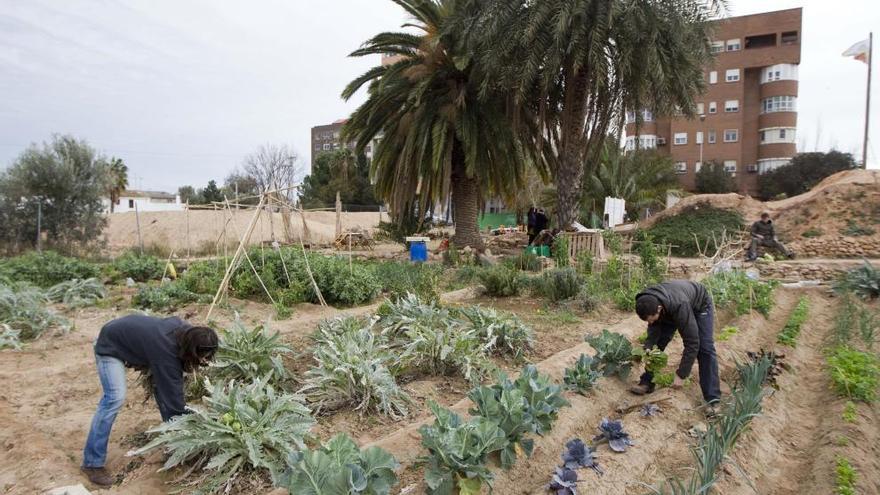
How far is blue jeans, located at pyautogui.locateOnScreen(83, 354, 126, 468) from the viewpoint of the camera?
3.36 m

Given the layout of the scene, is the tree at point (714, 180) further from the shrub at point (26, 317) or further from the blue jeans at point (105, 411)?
the blue jeans at point (105, 411)

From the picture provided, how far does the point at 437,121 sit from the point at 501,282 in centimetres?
723

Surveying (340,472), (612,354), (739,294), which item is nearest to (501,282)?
(739,294)

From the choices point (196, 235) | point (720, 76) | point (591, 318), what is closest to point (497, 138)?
point (591, 318)

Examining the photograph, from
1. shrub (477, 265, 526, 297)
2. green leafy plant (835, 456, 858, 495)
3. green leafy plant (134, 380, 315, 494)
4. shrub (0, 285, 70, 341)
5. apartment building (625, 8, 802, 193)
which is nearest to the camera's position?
green leafy plant (134, 380, 315, 494)

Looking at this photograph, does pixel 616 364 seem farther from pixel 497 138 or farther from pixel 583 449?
pixel 497 138

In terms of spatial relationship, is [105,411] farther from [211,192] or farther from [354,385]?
[211,192]

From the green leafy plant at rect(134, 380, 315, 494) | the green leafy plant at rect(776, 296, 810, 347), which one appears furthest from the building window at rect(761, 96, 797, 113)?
the green leafy plant at rect(134, 380, 315, 494)

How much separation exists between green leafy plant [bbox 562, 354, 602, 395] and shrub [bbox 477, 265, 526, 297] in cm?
427

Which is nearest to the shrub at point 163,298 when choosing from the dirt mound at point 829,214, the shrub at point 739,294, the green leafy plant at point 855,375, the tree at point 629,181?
the shrub at point 739,294

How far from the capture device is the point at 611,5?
41.4 feet

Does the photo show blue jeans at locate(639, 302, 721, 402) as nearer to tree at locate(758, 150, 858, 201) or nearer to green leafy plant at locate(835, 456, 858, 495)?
green leafy plant at locate(835, 456, 858, 495)

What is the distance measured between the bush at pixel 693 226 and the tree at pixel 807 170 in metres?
19.1

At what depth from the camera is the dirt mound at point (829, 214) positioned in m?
15.4
